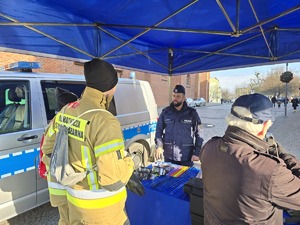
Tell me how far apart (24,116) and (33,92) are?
33 cm

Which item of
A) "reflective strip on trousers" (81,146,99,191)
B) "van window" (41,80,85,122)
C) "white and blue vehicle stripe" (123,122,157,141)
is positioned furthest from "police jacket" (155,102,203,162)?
"reflective strip on trousers" (81,146,99,191)

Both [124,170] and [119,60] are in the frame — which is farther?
[119,60]

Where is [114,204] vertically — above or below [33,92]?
below

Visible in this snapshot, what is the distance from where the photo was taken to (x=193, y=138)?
9.80 ft

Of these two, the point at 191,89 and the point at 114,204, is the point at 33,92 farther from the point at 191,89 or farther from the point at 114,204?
the point at 191,89

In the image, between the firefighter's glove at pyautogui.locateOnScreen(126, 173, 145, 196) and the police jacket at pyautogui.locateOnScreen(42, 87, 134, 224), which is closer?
the police jacket at pyautogui.locateOnScreen(42, 87, 134, 224)

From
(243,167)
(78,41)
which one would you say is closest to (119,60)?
(78,41)

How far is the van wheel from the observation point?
405cm

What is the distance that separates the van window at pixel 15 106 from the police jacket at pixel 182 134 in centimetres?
174

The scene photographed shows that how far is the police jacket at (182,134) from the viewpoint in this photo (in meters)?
2.94

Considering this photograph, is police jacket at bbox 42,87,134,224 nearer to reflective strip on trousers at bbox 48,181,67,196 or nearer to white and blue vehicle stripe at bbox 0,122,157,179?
reflective strip on trousers at bbox 48,181,67,196

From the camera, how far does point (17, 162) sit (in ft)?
8.36

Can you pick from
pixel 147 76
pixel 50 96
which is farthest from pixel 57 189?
pixel 147 76

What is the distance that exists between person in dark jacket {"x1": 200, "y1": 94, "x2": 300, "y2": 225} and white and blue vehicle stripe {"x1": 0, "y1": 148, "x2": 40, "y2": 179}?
2.22 metres
